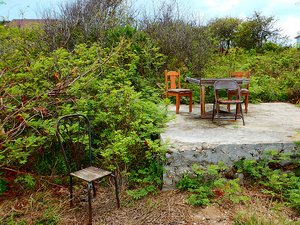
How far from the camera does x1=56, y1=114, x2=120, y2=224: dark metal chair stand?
3439 millimetres

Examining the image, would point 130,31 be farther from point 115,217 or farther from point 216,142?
point 115,217

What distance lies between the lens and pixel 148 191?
400cm

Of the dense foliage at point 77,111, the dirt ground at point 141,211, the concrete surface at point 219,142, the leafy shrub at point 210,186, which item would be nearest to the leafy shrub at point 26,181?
the dirt ground at point 141,211

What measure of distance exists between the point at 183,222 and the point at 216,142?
4.28 ft

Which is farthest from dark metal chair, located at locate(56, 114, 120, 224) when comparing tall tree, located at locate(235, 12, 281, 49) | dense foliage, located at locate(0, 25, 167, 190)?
tall tree, located at locate(235, 12, 281, 49)

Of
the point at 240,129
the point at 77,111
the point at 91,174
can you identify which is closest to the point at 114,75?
the point at 77,111

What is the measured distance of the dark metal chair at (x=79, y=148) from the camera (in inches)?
135

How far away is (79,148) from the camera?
4.44m

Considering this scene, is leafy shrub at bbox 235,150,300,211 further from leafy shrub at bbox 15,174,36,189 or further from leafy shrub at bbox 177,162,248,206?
leafy shrub at bbox 15,174,36,189

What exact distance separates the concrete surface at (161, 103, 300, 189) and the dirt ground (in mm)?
427

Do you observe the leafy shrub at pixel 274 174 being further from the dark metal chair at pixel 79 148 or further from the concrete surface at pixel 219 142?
the dark metal chair at pixel 79 148

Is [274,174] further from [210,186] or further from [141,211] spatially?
[141,211]

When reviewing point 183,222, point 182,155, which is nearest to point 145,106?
point 182,155

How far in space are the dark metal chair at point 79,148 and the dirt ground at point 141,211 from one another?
0.56ft
